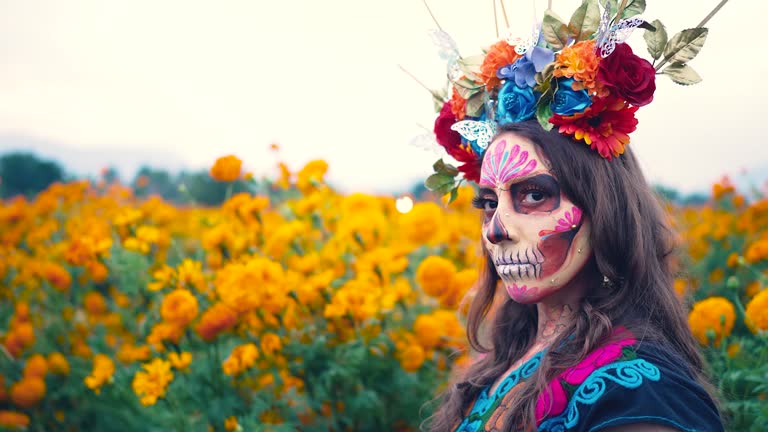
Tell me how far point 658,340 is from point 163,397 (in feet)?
5.90

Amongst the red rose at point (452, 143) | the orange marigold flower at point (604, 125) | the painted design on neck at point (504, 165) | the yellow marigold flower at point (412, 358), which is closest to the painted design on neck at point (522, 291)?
the painted design on neck at point (504, 165)

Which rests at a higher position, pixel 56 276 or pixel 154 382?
pixel 56 276

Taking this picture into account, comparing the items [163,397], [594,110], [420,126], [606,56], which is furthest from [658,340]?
[163,397]

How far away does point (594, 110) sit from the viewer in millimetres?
1430

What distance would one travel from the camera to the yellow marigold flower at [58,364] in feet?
10.6

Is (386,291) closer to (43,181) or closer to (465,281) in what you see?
(465,281)

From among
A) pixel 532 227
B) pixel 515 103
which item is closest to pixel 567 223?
pixel 532 227

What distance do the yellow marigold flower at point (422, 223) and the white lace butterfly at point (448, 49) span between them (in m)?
1.13

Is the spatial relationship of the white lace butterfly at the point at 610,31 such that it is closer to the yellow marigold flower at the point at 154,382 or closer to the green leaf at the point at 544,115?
the green leaf at the point at 544,115

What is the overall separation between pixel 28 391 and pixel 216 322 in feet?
4.84

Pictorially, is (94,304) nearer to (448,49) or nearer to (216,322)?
(216,322)

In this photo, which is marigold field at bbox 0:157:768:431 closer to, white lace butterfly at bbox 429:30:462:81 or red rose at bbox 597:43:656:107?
red rose at bbox 597:43:656:107

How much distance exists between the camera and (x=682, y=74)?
1.49 meters

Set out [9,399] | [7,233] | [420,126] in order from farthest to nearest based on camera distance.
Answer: [7,233], [9,399], [420,126]
